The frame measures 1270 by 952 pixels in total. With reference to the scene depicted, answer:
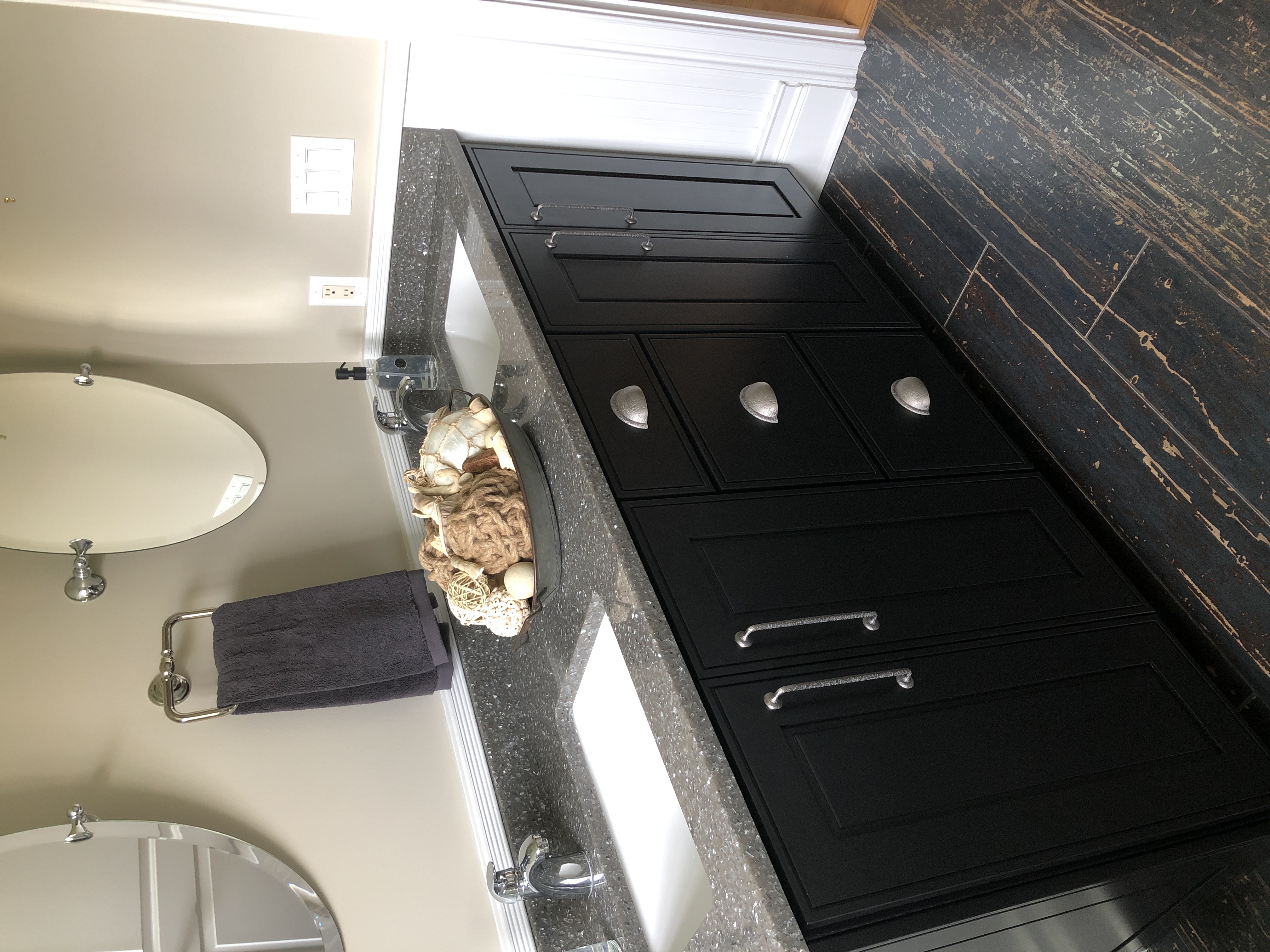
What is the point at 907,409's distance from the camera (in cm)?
133

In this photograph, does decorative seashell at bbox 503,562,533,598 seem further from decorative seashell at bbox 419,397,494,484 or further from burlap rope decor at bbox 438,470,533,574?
decorative seashell at bbox 419,397,494,484

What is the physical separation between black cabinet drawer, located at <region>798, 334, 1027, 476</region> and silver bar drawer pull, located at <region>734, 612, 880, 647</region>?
0.29 m

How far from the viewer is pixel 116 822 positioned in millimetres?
1159

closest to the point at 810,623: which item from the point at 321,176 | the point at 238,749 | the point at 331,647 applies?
the point at 331,647

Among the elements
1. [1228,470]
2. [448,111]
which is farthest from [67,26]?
[1228,470]

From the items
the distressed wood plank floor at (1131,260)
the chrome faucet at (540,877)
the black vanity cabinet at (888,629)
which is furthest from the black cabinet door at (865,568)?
the chrome faucet at (540,877)

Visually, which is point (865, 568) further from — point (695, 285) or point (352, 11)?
point (352, 11)

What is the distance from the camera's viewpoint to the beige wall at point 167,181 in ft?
4.54

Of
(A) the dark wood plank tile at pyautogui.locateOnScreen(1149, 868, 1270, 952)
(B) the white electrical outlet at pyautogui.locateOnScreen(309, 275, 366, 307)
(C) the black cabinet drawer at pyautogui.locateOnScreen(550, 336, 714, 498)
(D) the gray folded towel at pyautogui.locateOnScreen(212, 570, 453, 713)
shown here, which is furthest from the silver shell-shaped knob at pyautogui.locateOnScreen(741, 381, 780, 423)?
(B) the white electrical outlet at pyautogui.locateOnScreen(309, 275, 366, 307)

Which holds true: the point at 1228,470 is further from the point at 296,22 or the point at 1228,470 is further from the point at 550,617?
the point at 296,22

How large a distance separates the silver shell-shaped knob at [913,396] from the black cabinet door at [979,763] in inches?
15.6

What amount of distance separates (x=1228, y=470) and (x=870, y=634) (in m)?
0.52

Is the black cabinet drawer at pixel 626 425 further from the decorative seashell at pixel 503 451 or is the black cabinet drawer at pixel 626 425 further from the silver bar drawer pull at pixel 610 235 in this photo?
the silver bar drawer pull at pixel 610 235

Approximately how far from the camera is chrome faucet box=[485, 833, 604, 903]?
1.16 meters
